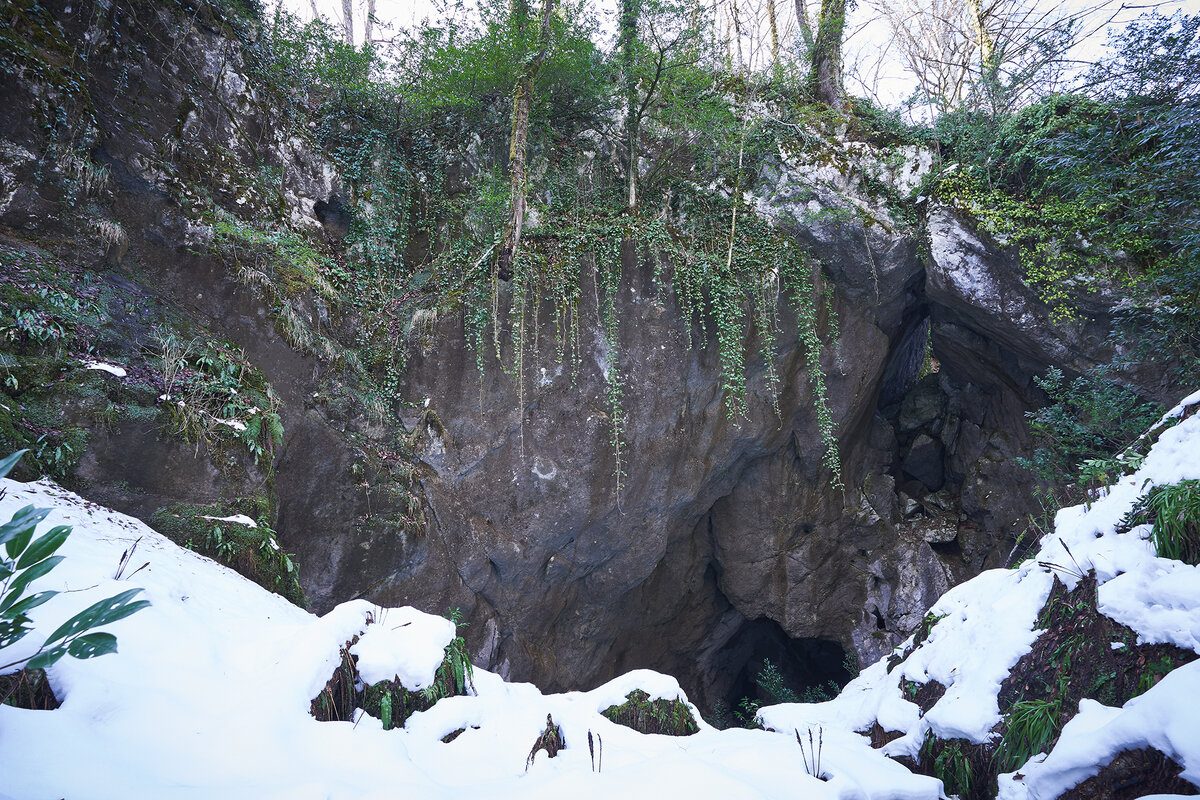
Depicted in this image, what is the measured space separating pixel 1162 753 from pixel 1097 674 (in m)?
0.74

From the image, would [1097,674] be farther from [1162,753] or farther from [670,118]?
[670,118]

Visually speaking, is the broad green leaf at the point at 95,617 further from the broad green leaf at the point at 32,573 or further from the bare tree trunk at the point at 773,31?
the bare tree trunk at the point at 773,31

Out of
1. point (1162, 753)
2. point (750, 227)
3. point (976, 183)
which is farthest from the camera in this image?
point (750, 227)

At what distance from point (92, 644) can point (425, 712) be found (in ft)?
4.94

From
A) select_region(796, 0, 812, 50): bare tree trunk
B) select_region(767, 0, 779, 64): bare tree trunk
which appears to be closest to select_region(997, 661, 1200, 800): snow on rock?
select_region(796, 0, 812, 50): bare tree trunk

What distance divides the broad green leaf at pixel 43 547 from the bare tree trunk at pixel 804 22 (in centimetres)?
1046

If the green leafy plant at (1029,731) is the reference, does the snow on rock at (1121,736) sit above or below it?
above

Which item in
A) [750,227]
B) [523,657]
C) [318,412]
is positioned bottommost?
[523,657]

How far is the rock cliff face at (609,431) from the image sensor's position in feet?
16.6

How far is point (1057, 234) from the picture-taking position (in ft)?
21.5

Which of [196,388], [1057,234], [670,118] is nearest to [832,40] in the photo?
[670,118]

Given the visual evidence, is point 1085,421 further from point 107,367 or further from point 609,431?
point 107,367

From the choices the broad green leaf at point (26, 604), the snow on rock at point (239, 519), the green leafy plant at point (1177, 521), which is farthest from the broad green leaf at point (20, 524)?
the green leafy plant at point (1177, 521)

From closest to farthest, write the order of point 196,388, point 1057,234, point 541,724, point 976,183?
point 541,724 → point 196,388 → point 1057,234 → point 976,183
